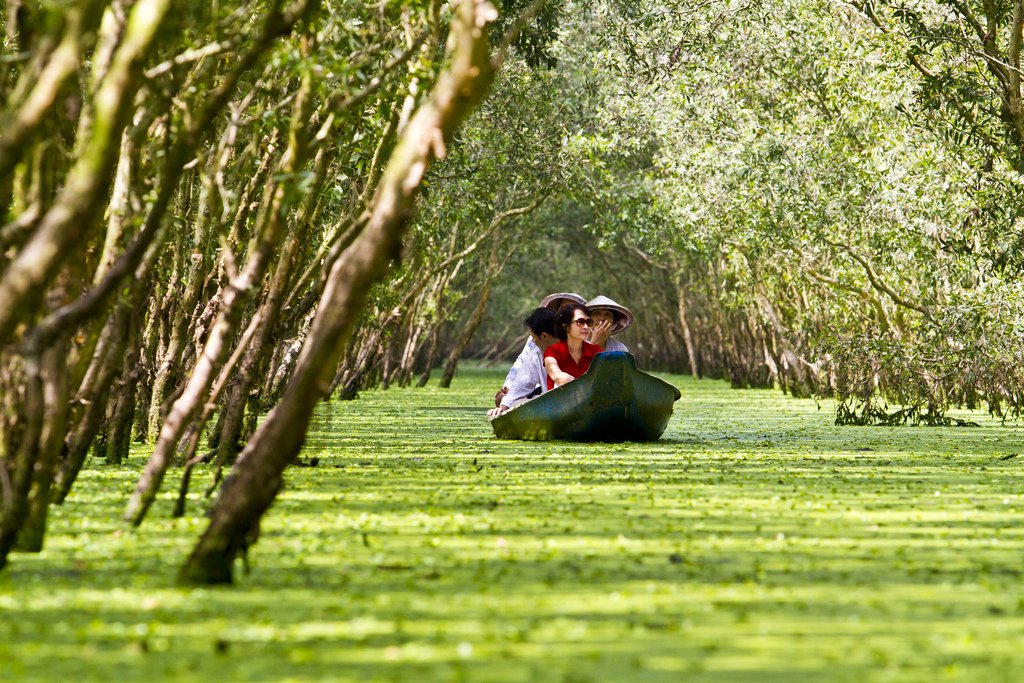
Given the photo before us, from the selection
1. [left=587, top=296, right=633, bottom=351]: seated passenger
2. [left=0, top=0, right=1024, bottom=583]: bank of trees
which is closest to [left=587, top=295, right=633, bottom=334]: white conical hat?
[left=587, top=296, right=633, bottom=351]: seated passenger

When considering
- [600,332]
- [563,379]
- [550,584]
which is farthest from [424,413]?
[550,584]

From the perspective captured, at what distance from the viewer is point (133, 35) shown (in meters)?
5.50

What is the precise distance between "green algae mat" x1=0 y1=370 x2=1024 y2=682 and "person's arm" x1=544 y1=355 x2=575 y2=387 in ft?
14.0

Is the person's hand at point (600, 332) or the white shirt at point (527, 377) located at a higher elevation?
the person's hand at point (600, 332)

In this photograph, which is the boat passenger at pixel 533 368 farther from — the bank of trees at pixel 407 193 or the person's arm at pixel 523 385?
the bank of trees at pixel 407 193

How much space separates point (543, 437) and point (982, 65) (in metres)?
5.90

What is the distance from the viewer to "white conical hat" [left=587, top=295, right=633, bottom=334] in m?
15.6

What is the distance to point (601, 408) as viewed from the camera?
15.2 m

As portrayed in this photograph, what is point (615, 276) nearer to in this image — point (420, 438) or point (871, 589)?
point (420, 438)

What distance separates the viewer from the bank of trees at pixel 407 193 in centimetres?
577

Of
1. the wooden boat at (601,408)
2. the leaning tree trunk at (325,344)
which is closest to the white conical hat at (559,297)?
the wooden boat at (601,408)

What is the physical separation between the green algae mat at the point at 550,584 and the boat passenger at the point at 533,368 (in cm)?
492

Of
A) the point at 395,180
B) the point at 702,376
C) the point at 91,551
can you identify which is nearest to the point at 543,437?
the point at 91,551

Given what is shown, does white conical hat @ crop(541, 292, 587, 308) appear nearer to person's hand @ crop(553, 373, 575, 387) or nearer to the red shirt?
the red shirt
